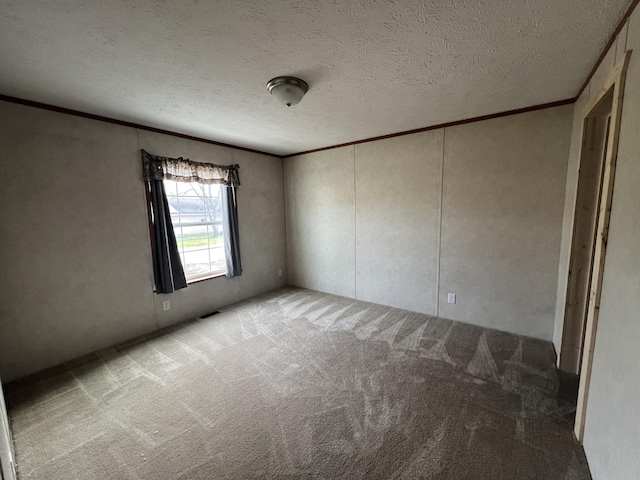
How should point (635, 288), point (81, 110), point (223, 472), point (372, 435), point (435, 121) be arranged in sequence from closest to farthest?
point (635, 288) < point (223, 472) < point (372, 435) < point (81, 110) < point (435, 121)

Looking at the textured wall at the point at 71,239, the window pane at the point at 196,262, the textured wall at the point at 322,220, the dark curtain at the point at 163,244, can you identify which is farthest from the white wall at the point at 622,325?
the window pane at the point at 196,262

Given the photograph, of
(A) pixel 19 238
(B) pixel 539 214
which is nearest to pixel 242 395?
(A) pixel 19 238

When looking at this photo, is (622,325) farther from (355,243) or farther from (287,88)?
(355,243)

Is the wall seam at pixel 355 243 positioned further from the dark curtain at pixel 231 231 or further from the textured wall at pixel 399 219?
the dark curtain at pixel 231 231

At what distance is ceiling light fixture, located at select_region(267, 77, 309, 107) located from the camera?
1867 millimetres

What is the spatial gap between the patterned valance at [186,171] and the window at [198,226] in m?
0.13

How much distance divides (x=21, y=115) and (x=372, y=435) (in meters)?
3.71

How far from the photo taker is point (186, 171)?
3.27 m

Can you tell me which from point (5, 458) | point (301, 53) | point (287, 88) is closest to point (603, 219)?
point (301, 53)

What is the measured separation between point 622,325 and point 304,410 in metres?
1.80

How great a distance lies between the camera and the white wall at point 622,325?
3.35ft

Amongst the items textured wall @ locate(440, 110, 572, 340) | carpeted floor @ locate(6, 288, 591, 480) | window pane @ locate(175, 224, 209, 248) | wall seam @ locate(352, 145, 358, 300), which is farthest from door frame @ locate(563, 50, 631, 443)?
window pane @ locate(175, 224, 209, 248)

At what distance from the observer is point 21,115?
219cm

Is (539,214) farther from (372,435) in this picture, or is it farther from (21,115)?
(21,115)
